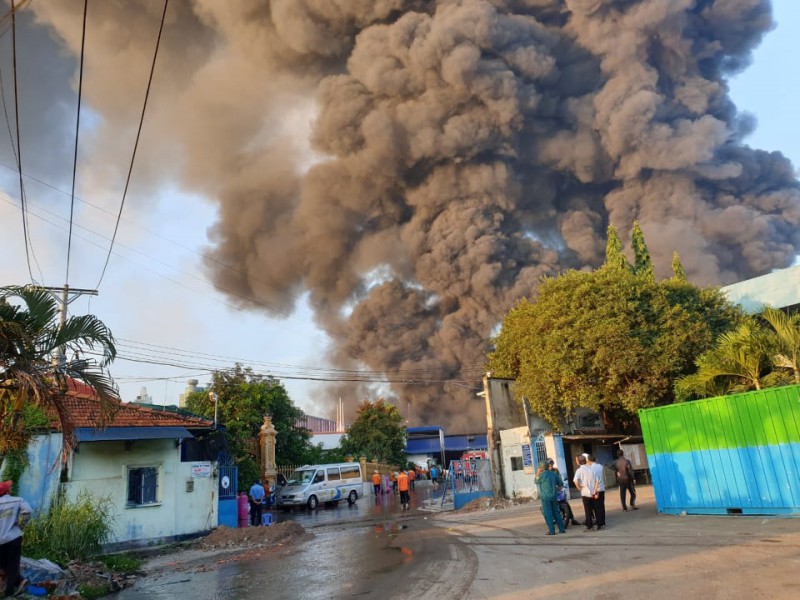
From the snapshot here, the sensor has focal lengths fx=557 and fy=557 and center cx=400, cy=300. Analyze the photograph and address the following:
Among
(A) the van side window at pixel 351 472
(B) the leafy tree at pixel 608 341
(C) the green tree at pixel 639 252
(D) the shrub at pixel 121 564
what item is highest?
(C) the green tree at pixel 639 252

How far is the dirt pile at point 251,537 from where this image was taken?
10.8m

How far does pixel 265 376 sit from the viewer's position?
26.3m

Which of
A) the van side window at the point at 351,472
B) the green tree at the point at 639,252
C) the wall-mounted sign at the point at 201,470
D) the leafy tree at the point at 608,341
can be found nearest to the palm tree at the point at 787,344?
the leafy tree at the point at 608,341

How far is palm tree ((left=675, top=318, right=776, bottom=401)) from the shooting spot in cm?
980

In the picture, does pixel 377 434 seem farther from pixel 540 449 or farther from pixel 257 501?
pixel 257 501

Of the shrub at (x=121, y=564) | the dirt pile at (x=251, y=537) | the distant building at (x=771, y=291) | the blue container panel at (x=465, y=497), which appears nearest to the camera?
the shrub at (x=121, y=564)

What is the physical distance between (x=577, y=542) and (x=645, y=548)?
1181 mm

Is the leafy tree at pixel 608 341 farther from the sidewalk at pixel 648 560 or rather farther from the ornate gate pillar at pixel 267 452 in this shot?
the ornate gate pillar at pixel 267 452

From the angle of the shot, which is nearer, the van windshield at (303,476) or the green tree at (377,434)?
the van windshield at (303,476)

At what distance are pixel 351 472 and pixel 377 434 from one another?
1207 cm

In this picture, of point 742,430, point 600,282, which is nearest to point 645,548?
point 742,430

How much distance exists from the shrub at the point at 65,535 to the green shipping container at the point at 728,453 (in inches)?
357

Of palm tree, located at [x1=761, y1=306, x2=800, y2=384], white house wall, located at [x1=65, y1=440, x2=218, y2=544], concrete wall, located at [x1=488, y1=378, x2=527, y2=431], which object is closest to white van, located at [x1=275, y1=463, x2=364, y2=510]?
concrete wall, located at [x1=488, y1=378, x2=527, y2=431]

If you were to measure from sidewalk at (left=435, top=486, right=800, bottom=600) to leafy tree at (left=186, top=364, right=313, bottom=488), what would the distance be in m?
16.7
